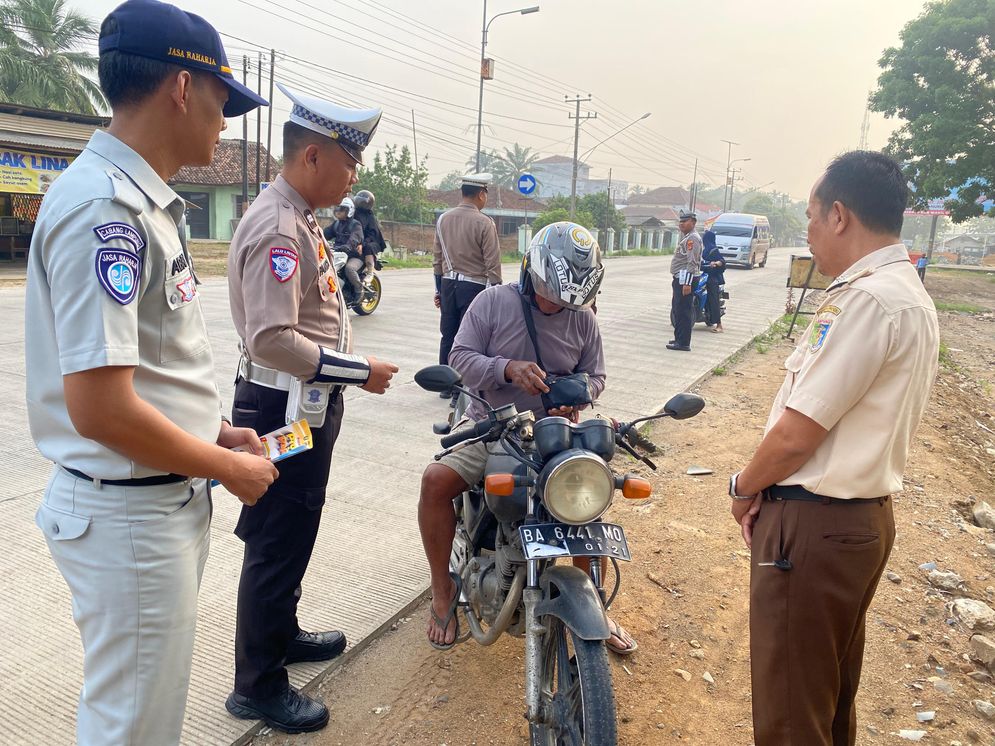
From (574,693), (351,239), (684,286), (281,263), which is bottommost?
(574,693)

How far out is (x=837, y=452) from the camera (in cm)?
197

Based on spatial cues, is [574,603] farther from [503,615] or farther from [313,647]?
[313,647]

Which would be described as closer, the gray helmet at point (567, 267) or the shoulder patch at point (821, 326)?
the shoulder patch at point (821, 326)

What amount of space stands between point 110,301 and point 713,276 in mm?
10807

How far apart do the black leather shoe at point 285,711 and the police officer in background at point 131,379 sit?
0.85 metres

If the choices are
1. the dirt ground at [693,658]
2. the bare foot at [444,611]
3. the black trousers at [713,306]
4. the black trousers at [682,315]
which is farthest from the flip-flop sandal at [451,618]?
the black trousers at [713,306]

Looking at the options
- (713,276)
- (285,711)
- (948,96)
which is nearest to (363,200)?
(713,276)

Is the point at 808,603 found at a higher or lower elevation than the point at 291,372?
Result: lower

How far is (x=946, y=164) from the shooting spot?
23922mm

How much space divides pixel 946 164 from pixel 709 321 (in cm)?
1801

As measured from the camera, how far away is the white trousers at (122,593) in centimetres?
156

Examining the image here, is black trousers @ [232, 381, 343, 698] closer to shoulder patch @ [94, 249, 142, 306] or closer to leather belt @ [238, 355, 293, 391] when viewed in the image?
leather belt @ [238, 355, 293, 391]

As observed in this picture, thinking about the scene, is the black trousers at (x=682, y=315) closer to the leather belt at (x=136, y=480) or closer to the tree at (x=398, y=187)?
the leather belt at (x=136, y=480)

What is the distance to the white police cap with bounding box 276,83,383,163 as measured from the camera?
7.78ft
